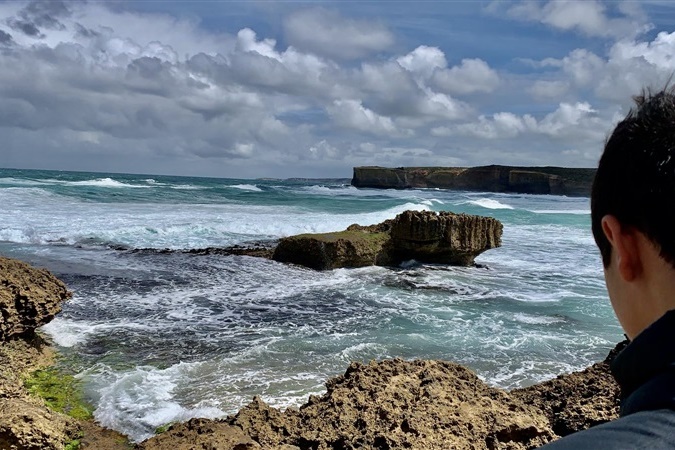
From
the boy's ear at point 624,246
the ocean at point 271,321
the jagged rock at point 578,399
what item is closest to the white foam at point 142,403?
the ocean at point 271,321

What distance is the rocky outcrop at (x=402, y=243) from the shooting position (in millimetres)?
14258

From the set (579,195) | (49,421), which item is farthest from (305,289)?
(579,195)

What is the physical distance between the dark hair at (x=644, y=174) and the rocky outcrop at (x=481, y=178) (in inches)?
3384

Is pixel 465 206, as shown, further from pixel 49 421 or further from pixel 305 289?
pixel 49 421

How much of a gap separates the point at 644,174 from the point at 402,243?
1438cm

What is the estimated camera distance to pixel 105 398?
5.40m

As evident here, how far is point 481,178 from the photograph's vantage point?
3804 inches

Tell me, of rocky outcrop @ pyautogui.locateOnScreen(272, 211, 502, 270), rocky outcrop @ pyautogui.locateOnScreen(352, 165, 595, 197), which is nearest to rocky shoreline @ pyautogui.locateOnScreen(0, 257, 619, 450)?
rocky outcrop @ pyautogui.locateOnScreen(272, 211, 502, 270)

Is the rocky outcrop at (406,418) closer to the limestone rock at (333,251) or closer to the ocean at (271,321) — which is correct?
the ocean at (271,321)

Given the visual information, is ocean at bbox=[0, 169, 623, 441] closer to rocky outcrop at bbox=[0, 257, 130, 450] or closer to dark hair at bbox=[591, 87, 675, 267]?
rocky outcrop at bbox=[0, 257, 130, 450]

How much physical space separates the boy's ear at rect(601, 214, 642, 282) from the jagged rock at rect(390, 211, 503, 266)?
14063 mm

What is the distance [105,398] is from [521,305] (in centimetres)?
776

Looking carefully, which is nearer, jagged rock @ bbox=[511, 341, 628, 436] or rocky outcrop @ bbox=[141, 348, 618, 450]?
rocky outcrop @ bbox=[141, 348, 618, 450]

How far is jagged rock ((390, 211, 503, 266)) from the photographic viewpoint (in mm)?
15117
